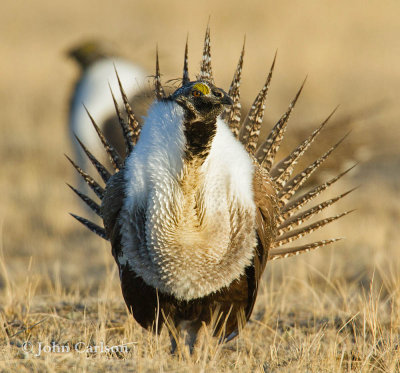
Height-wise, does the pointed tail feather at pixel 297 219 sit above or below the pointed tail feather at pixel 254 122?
below

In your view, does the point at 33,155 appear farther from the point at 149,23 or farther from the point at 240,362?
the point at 149,23

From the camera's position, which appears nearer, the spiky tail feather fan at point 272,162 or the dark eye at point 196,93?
the dark eye at point 196,93

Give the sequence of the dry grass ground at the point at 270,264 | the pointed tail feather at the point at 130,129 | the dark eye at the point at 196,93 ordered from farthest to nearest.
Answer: the pointed tail feather at the point at 130,129, the dry grass ground at the point at 270,264, the dark eye at the point at 196,93

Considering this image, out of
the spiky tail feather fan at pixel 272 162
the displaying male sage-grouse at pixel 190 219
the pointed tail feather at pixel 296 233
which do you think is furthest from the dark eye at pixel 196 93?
the pointed tail feather at pixel 296 233

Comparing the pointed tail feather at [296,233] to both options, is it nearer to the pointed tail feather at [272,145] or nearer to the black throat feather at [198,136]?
the pointed tail feather at [272,145]

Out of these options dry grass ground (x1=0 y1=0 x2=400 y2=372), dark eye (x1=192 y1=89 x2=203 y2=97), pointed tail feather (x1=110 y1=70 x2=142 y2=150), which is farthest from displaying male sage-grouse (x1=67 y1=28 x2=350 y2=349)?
pointed tail feather (x1=110 y1=70 x2=142 y2=150)

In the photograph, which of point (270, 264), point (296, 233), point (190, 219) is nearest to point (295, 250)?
point (296, 233)

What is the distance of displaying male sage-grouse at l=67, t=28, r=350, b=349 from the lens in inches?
106

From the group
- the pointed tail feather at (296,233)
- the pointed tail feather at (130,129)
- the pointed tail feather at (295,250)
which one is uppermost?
the pointed tail feather at (130,129)

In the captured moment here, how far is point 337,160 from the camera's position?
466 centimetres

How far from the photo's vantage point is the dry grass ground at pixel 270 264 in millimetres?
2877

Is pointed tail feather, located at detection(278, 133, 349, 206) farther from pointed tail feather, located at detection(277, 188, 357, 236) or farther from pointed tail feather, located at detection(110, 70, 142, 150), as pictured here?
pointed tail feather, located at detection(110, 70, 142, 150)

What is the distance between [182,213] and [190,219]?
0.14ft

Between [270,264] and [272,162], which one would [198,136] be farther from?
[270,264]
